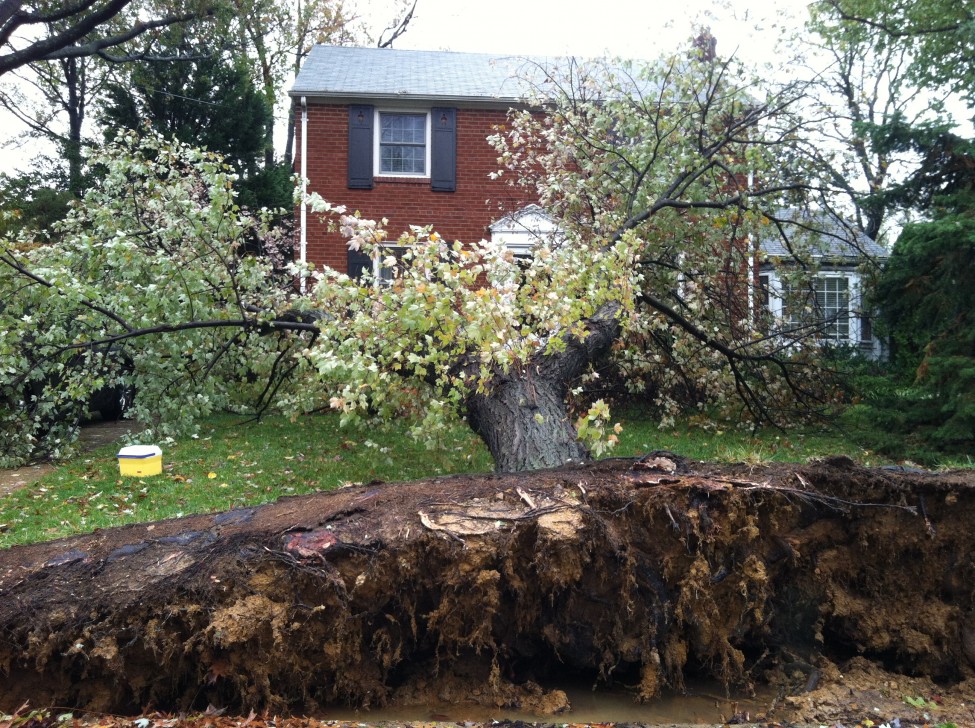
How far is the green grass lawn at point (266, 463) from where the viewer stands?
21.5 ft

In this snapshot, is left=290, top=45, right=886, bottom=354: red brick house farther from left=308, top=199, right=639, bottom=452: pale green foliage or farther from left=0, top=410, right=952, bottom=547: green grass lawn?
left=308, top=199, right=639, bottom=452: pale green foliage

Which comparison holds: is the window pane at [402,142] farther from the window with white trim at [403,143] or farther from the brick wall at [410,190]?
the brick wall at [410,190]

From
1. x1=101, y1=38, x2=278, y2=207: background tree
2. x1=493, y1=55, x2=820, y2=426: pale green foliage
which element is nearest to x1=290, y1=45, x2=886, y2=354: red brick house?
x1=101, y1=38, x2=278, y2=207: background tree

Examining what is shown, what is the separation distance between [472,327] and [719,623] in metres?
2.44

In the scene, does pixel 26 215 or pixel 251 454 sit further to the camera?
pixel 26 215

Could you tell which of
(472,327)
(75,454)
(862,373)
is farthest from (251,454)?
(862,373)

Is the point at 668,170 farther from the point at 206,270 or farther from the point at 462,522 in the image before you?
the point at 462,522

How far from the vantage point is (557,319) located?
5.68m

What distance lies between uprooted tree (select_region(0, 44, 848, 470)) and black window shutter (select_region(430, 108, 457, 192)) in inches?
155

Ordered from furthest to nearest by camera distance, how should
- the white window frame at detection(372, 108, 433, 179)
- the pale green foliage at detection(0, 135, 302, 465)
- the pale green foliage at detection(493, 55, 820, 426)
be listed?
the white window frame at detection(372, 108, 433, 179) < the pale green foliage at detection(493, 55, 820, 426) < the pale green foliage at detection(0, 135, 302, 465)

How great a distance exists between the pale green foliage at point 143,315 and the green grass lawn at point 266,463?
2.28 feet

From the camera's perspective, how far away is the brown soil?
3854 millimetres

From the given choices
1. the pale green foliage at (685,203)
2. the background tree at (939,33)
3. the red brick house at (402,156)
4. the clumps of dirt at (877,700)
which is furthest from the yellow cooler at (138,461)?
the background tree at (939,33)

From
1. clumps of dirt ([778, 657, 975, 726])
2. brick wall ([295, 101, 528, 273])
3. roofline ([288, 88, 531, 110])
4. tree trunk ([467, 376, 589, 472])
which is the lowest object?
clumps of dirt ([778, 657, 975, 726])
